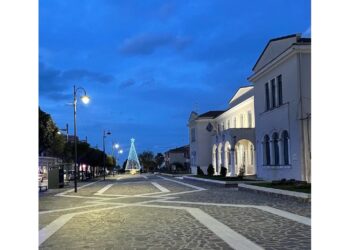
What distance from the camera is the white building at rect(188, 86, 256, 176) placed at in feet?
142

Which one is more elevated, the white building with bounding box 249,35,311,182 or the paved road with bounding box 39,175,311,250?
the white building with bounding box 249,35,311,182

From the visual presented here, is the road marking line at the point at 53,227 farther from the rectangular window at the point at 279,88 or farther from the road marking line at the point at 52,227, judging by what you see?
the rectangular window at the point at 279,88

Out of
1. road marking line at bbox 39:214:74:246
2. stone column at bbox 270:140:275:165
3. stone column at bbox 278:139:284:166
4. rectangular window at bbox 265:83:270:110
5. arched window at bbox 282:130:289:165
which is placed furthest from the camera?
rectangular window at bbox 265:83:270:110

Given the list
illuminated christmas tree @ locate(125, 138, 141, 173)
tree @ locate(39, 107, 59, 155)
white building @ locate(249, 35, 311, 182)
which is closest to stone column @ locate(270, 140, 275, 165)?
white building @ locate(249, 35, 311, 182)

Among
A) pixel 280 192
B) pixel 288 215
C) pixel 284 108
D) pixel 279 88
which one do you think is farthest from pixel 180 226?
pixel 279 88

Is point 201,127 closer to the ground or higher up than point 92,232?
higher up

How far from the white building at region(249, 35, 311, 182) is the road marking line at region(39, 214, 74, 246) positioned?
15982mm

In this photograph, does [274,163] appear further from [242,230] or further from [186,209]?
[242,230]

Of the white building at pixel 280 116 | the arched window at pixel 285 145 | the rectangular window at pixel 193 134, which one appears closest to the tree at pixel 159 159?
the rectangular window at pixel 193 134

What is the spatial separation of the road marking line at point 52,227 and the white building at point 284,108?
15982 mm

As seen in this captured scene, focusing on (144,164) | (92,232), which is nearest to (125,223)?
(92,232)

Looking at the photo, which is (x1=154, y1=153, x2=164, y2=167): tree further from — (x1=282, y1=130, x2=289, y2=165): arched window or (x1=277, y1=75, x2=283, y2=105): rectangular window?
(x1=282, y1=130, x2=289, y2=165): arched window
